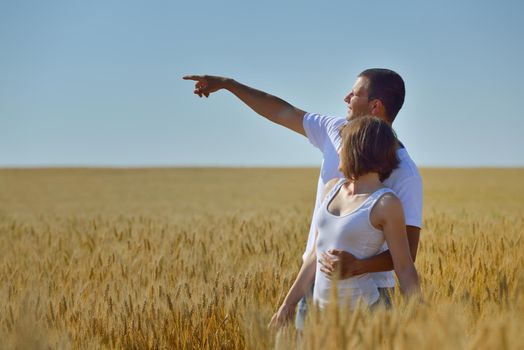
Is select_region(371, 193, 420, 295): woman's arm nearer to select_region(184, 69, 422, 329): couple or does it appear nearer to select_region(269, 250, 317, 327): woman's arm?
select_region(184, 69, 422, 329): couple

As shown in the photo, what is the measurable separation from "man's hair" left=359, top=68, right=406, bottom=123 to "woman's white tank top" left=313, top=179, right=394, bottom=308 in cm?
56

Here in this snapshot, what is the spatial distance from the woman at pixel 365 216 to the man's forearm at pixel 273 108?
2.54ft

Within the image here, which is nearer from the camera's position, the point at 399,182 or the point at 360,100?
the point at 399,182

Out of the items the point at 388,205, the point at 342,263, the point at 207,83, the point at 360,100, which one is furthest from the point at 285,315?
the point at 207,83

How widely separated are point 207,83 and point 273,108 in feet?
1.47

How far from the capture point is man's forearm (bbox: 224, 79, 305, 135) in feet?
10.5

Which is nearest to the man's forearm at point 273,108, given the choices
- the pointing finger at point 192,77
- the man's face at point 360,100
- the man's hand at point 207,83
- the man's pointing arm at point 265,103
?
the man's pointing arm at point 265,103

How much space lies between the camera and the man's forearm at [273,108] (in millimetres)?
3215

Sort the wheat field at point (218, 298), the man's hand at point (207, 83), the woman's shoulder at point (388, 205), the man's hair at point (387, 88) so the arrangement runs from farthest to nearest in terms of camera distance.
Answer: the man's hand at point (207, 83)
the man's hair at point (387, 88)
the woman's shoulder at point (388, 205)
the wheat field at point (218, 298)

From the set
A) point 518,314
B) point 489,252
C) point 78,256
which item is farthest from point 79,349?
point 489,252

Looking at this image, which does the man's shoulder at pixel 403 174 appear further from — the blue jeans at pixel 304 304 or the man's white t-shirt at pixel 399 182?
the blue jeans at pixel 304 304

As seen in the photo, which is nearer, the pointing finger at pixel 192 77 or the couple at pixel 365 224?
the couple at pixel 365 224

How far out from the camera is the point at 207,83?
353 cm

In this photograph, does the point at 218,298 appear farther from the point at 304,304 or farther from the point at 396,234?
the point at 396,234
